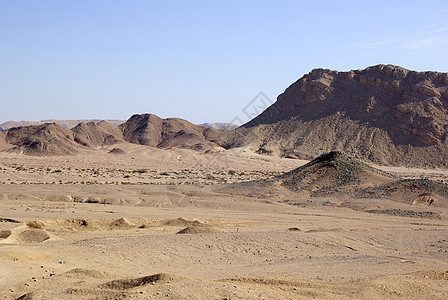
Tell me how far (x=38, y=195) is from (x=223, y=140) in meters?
68.1

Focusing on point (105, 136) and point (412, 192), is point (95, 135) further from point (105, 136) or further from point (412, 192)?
point (412, 192)

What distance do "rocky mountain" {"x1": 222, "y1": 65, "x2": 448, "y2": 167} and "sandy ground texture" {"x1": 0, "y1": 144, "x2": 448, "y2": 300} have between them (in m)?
42.4

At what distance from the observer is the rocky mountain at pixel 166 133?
307ft

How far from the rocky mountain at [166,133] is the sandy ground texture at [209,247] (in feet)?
203

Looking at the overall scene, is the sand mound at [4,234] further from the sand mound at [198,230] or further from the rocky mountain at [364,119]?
the rocky mountain at [364,119]

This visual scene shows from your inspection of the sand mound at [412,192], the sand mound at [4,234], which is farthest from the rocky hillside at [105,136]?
the sand mound at [4,234]

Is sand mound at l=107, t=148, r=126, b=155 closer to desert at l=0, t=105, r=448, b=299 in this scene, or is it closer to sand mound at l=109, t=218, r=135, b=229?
desert at l=0, t=105, r=448, b=299

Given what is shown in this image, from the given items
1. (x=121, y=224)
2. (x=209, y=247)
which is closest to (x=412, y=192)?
(x=121, y=224)

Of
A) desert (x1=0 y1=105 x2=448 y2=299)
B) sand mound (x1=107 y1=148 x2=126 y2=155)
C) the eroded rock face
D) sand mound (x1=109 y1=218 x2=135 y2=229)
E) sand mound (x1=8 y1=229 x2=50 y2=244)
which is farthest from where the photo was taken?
sand mound (x1=107 y1=148 x2=126 y2=155)

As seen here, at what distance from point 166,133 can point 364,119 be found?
4232 centimetres

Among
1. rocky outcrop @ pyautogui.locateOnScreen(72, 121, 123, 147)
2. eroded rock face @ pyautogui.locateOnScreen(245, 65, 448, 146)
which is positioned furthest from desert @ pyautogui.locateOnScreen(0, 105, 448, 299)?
rocky outcrop @ pyautogui.locateOnScreen(72, 121, 123, 147)

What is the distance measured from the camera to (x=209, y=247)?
543 inches

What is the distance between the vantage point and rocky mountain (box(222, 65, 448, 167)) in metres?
67.5

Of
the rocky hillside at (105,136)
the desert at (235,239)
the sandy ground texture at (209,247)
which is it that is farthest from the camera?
the rocky hillside at (105,136)
